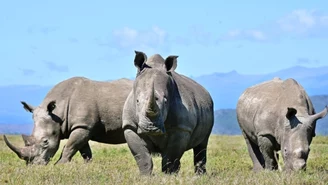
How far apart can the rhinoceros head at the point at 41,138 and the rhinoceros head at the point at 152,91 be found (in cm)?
429

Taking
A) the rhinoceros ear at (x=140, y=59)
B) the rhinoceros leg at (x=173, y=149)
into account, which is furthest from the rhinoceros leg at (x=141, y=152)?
the rhinoceros ear at (x=140, y=59)

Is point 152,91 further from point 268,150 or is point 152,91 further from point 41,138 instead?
point 41,138

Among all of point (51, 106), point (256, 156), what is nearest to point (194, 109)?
point (256, 156)

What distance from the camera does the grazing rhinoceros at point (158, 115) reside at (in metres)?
11.8

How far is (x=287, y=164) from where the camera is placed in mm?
13523

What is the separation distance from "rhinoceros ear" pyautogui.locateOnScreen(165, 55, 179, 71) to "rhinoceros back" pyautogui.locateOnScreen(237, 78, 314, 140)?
240 centimetres

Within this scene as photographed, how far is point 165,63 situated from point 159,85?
0.67 m

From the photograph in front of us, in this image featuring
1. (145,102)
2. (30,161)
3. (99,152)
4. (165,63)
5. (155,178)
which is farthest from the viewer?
(99,152)

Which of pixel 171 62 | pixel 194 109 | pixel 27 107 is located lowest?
pixel 27 107

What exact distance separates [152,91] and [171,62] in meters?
1.41

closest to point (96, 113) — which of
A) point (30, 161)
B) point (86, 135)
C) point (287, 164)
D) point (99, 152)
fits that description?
point (86, 135)

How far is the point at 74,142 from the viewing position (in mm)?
16750

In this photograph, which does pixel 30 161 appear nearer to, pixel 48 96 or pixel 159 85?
pixel 48 96

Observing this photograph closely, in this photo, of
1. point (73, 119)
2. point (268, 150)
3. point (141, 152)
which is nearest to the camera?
point (141, 152)
